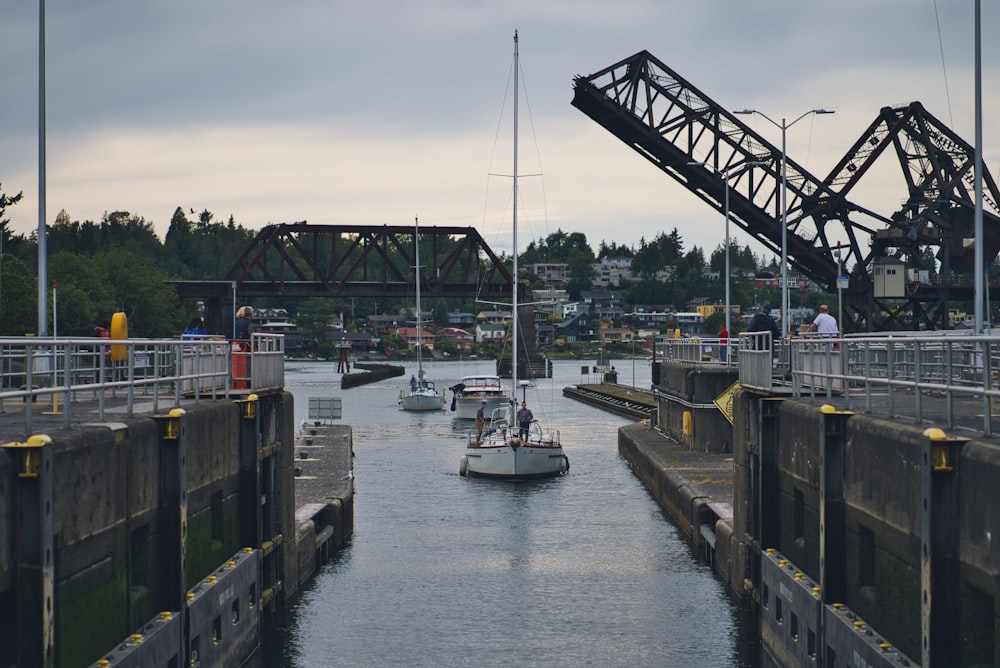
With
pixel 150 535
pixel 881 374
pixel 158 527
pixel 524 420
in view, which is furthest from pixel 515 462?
pixel 150 535

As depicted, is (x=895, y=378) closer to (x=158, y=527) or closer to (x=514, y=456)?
(x=158, y=527)

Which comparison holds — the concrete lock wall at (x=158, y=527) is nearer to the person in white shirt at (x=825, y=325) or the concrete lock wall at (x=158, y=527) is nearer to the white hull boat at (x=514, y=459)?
the person in white shirt at (x=825, y=325)

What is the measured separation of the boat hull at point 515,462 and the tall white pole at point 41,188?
21032 millimetres

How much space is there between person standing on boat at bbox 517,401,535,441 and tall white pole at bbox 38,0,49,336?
21.6m

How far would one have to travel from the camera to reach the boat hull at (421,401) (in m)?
97.0

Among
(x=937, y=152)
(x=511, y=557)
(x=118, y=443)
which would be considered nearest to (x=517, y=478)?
(x=511, y=557)

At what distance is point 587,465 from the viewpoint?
181 feet

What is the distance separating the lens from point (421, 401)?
319 feet

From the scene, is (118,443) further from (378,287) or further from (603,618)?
(378,287)

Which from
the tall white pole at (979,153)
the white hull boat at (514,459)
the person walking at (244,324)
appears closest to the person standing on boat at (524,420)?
the white hull boat at (514,459)

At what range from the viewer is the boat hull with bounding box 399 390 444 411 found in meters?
97.0

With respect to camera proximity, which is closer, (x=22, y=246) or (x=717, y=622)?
(x=717, y=622)

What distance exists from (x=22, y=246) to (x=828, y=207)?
111590 millimetres

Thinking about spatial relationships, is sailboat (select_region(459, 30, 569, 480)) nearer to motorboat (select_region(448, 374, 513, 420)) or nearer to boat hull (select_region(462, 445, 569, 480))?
boat hull (select_region(462, 445, 569, 480))
